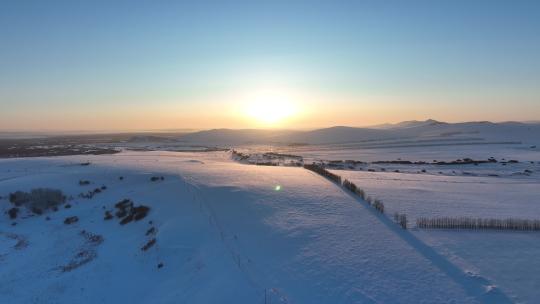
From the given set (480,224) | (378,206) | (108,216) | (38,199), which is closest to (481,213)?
(480,224)

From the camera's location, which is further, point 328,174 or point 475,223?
point 328,174

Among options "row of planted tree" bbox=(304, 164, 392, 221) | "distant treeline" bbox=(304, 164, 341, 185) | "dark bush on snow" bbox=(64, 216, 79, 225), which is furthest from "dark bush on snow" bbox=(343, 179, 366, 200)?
"dark bush on snow" bbox=(64, 216, 79, 225)

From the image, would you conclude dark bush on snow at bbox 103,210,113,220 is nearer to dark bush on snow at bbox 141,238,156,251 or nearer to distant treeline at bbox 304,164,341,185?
dark bush on snow at bbox 141,238,156,251

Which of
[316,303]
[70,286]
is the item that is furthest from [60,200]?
[316,303]

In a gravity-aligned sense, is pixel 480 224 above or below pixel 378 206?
below

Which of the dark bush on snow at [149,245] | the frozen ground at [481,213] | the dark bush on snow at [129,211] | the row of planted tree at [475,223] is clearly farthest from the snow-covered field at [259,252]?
the row of planted tree at [475,223]

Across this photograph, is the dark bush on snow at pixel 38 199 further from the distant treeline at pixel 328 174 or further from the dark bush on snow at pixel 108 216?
the distant treeline at pixel 328 174

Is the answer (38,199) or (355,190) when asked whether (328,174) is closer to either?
(355,190)
